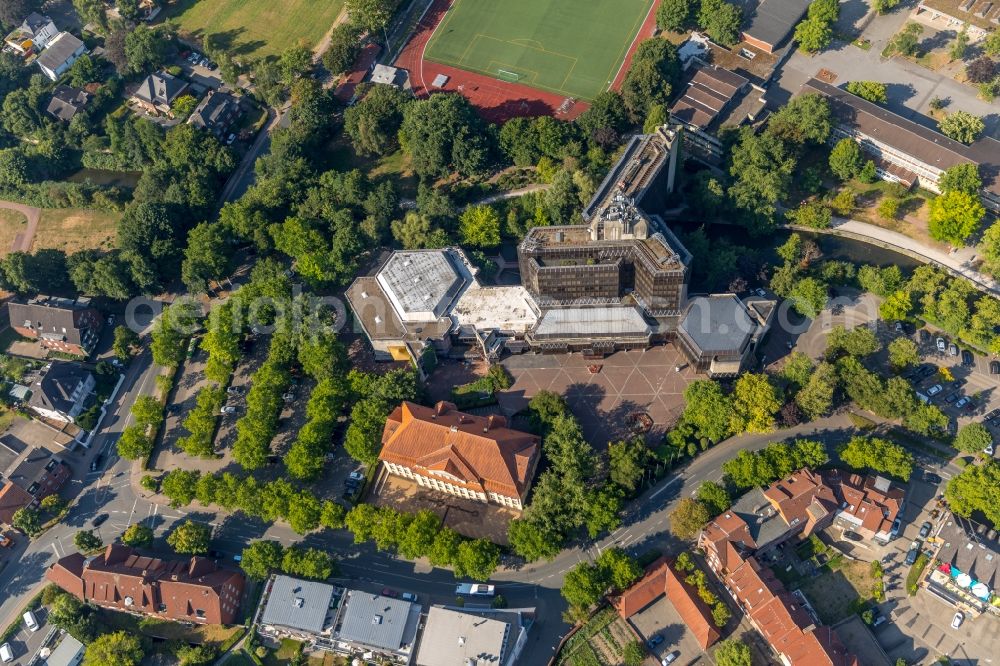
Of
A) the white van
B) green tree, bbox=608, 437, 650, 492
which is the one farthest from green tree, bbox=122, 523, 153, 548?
green tree, bbox=608, 437, 650, 492

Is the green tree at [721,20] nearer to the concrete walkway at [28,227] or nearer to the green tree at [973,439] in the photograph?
the green tree at [973,439]

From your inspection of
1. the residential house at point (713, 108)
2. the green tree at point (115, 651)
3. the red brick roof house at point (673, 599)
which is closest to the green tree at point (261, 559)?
the green tree at point (115, 651)

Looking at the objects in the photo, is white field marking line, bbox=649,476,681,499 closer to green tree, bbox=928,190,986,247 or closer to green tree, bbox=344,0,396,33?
green tree, bbox=928,190,986,247

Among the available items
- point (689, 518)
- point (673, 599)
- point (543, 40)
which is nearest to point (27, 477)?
point (673, 599)

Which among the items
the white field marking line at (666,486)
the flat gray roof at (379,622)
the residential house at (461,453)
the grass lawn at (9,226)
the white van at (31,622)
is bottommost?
the white van at (31,622)

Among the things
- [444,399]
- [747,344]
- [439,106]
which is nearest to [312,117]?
[439,106]

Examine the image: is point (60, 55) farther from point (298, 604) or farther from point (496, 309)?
point (298, 604)
